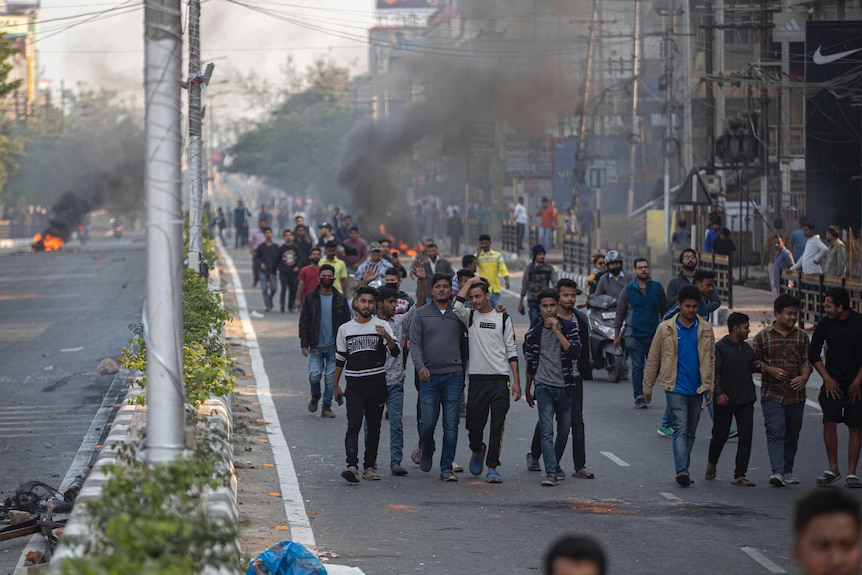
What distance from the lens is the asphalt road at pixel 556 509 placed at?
816cm

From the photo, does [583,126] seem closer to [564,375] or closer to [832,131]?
[832,131]

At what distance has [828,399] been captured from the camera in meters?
10.6

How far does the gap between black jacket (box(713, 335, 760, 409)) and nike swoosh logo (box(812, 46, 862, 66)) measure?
16317 mm

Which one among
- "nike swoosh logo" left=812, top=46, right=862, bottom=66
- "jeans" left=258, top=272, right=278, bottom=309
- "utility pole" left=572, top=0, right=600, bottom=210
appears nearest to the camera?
"nike swoosh logo" left=812, top=46, right=862, bottom=66

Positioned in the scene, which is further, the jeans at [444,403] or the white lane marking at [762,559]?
the jeans at [444,403]

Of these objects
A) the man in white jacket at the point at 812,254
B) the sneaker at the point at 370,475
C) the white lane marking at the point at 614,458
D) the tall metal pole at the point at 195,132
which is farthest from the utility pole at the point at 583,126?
the sneaker at the point at 370,475

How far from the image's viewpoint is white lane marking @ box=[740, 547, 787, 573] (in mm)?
7863

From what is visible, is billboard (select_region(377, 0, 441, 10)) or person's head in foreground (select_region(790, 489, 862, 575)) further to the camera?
billboard (select_region(377, 0, 441, 10))

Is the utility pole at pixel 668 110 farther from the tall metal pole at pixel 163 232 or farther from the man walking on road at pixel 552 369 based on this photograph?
the tall metal pole at pixel 163 232

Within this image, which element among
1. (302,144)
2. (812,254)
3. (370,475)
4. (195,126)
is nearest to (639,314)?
(370,475)

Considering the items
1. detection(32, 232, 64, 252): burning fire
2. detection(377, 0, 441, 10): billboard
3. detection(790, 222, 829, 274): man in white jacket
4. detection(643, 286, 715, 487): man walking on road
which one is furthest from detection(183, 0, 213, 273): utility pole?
detection(377, 0, 441, 10): billboard

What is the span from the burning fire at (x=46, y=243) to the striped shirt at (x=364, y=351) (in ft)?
166

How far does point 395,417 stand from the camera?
1081 cm

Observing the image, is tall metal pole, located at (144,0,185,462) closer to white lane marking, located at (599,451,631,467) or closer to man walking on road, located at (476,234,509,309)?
white lane marking, located at (599,451,631,467)
